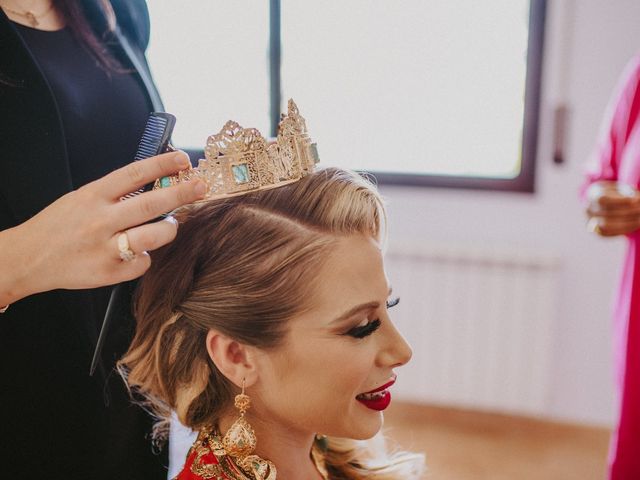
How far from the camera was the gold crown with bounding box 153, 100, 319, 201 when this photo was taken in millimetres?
883

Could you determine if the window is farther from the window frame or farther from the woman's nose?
the woman's nose

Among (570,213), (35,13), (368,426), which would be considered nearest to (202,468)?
(368,426)

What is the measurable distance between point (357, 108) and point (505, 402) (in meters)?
1.40

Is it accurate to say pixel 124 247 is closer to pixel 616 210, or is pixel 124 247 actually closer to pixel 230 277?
pixel 230 277

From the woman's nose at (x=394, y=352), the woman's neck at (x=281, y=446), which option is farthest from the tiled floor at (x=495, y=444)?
the woman's nose at (x=394, y=352)

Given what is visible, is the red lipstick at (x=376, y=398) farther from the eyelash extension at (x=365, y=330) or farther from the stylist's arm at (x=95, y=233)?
the stylist's arm at (x=95, y=233)

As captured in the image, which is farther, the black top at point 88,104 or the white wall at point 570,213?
the white wall at point 570,213

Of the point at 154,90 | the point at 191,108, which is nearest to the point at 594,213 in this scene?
the point at 154,90

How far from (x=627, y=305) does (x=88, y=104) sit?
1.42 m

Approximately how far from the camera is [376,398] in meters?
1.04

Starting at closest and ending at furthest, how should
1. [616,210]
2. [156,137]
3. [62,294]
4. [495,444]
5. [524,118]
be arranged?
1. [156,137]
2. [62,294]
3. [616,210]
4. [524,118]
5. [495,444]

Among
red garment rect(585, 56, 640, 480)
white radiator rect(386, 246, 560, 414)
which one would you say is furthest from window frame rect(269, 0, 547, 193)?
red garment rect(585, 56, 640, 480)

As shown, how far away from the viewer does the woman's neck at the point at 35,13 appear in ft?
3.30

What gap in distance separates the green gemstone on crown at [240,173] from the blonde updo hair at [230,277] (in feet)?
0.25
